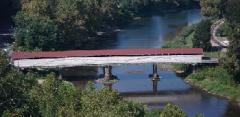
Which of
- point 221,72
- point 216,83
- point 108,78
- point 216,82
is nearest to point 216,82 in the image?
point 216,82

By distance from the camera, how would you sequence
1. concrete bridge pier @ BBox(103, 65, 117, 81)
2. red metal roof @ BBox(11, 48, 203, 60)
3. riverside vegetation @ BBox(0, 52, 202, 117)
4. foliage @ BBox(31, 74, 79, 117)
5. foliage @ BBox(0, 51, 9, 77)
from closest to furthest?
1. riverside vegetation @ BBox(0, 52, 202, 117)
2. foliage @ BBox(0, 51, 9, 77)
3. foliage @ BBox(31, 74, 79, 117)
4. red metal roof @ BBox(11, 48, 203, 60)
5. concrete bridge pier @ BBox(103, 65, 117, 81)

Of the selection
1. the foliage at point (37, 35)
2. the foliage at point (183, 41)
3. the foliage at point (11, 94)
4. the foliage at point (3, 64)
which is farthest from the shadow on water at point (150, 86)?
the foliage at point (3, 64)

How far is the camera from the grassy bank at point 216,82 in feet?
178

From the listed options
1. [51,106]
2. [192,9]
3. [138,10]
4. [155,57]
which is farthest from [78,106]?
[192,9]

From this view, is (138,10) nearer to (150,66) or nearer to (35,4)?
(35,4)

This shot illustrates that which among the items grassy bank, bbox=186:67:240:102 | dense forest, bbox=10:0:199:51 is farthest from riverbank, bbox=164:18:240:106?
dense forest, bbox=10:0:199:51

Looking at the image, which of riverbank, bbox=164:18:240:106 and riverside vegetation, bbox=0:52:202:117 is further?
riverbank, bbox=164:18:240:106

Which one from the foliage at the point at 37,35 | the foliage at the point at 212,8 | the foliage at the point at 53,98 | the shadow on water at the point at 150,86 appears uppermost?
the foliage at the point at 212,8

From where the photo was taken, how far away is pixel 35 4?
7500cm

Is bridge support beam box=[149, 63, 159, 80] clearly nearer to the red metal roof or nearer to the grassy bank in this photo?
the red metal roof

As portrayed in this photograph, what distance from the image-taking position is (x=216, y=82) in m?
56.7

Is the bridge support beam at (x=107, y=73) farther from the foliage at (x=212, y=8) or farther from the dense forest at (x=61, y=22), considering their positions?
the foliage at (x=212, y=8)

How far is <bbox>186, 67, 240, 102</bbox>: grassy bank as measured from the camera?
54.1 m

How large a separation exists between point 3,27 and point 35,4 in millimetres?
16899
